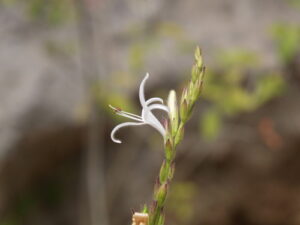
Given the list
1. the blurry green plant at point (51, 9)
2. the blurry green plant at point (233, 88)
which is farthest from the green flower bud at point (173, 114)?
the blurry green plant at point (51, 9)

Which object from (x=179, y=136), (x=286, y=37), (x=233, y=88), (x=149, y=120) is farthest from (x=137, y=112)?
(x=179, y=136)

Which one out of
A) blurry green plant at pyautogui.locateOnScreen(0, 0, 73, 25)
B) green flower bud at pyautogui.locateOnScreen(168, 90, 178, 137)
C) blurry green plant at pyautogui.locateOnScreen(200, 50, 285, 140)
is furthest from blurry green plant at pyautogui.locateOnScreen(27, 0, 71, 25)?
green flower bud at pyautogui.locateOnScreen(168, 90, 178, 137)

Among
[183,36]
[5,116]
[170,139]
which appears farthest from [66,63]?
[170,139]

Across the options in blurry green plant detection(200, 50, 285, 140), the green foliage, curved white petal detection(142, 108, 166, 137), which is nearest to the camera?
curved white petal detection(142, 108, 166, 137)

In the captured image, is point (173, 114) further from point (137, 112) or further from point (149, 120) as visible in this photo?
point (137, 112)

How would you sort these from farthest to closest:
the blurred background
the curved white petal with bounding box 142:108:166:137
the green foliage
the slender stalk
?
the blurred background
the green foliage
the curved white petal with bounding box 142:108:166:137
the slender stalk

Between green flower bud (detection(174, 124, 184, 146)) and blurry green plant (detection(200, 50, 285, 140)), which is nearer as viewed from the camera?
green flower bud (detection(174, 124, 184, 146))

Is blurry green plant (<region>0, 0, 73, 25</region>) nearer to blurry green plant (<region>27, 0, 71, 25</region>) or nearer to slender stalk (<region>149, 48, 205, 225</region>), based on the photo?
blurry green plant (<region>27, 0, 71, 25</region>)

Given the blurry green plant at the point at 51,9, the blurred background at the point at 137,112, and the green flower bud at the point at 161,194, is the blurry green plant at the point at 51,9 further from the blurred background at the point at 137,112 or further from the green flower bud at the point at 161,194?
the green flower bud at the point at 161,194

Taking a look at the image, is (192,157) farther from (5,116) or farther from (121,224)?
(5,116)
